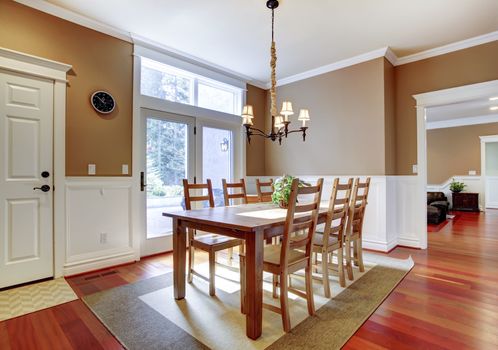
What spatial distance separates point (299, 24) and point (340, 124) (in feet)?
5.49

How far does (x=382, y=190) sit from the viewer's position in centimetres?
375

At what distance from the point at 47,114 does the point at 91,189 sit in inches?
34.5

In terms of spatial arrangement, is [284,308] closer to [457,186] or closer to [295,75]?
[295,75]

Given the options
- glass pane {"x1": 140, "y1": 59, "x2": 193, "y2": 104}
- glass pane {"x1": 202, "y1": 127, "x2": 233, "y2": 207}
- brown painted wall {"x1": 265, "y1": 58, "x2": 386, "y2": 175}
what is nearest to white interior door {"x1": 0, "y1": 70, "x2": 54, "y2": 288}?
glass pane {"x1": 140, "y1": 59, "x2": 193, "y2": 104}

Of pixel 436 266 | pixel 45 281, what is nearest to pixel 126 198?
pixel 45 281

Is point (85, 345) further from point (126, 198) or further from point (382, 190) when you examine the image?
point (382, 190)

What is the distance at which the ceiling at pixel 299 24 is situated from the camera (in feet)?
9.08

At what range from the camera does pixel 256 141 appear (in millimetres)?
5102

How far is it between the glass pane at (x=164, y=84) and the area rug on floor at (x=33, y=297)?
2394 millimetres

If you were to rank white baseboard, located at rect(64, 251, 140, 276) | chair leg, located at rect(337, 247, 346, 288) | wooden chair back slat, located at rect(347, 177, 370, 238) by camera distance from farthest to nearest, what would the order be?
white baseboard, located at rect(64, 251, 140, 276) → wooden chair back slat, located at rect(347, 177, 370, 238) → chair leg, located at rect(337, 247, 346, 288)

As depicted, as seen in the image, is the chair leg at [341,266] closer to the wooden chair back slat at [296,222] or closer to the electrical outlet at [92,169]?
the wooden chair back slat at [296,222]

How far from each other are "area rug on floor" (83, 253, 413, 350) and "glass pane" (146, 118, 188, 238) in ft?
3.49

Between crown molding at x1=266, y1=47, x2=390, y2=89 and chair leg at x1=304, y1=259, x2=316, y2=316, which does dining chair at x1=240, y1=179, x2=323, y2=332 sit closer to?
chair leg at x1=304, y1=259, x2=316, y2=316

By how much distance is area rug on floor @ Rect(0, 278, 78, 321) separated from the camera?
213 centimetres
